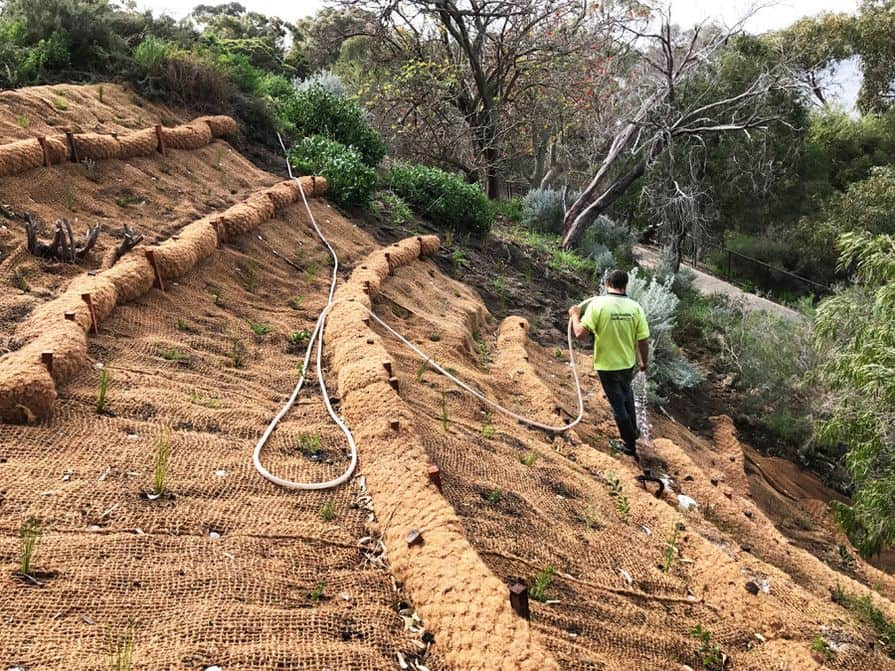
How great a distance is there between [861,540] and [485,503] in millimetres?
4623

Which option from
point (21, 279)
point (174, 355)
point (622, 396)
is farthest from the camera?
point (622, 396)

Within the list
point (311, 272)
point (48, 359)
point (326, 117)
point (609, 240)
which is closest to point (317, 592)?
point (48, 359)

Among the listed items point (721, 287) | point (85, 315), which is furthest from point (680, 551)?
point (721, 287)

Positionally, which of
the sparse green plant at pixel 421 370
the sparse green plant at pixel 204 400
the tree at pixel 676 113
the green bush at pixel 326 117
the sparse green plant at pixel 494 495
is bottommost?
the sparse green plant at pixel 204 400

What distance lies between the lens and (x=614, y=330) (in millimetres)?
5160

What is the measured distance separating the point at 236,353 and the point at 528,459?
2.06m

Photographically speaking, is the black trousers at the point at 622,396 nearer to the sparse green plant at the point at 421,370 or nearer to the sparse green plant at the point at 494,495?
the sparse green plant at the point at 421,370

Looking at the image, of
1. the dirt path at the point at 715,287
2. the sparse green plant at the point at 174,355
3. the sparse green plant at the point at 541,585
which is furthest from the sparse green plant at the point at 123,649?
the dirt path at the point at 715,287

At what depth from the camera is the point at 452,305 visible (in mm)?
7367

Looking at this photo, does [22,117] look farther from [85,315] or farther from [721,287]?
[721,287]

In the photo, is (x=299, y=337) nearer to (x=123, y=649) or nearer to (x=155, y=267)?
(x=155, y=267)

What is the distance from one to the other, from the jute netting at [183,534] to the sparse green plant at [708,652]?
57.3 inches

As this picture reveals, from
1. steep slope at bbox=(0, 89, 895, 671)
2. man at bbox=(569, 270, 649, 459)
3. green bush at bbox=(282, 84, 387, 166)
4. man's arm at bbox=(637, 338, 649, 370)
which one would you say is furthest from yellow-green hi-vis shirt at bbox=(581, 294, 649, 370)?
green bush at bbox=(282, 84, 387, 166)

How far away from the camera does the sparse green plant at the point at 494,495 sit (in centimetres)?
334
